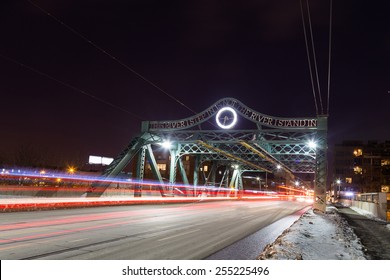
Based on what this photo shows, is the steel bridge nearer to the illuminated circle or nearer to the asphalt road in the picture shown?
the illuminated circle

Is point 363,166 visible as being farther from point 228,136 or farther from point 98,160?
point 228,136

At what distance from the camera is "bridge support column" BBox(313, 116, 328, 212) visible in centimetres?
3278

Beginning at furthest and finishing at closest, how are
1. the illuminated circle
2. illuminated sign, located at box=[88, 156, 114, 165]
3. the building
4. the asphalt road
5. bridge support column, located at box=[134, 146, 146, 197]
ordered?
illuminated sign, located at box=[88, 156, 114, 165] < the building < bridge support column, located at box=[134, 146, 146, 197] < the illuminated circle < the asphalt road

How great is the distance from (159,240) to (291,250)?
13.3 feet

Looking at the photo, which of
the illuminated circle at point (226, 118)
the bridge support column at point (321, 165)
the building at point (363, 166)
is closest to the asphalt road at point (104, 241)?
the bridge support column at point (321, 165)

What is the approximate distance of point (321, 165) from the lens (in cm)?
3325

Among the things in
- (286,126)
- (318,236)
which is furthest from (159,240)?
(286,126)

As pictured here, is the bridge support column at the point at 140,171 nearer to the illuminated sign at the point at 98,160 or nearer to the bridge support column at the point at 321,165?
the bridge support column at the point at 321,165

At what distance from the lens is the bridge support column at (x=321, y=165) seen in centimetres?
3278

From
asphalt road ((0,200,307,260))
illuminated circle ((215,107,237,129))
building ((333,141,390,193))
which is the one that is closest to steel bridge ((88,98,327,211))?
illuminated circle ((215,107,237,129))

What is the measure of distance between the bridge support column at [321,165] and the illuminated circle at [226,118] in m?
8.32

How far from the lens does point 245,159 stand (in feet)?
186

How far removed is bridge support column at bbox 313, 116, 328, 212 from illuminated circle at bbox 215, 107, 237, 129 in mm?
8318
